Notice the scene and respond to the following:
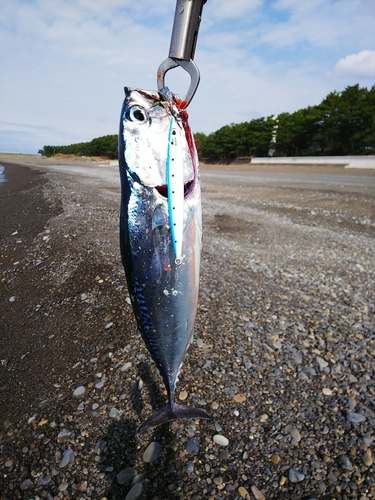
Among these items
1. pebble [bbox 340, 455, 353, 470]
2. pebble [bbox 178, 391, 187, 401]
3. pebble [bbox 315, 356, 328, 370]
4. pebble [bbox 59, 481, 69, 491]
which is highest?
pebble [bbox 315, 356, 328, 370]

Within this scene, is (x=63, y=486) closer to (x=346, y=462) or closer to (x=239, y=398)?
(x=239, y=398)

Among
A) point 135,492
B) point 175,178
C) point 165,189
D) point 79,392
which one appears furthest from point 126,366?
point 175,178

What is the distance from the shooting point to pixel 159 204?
1796 mm

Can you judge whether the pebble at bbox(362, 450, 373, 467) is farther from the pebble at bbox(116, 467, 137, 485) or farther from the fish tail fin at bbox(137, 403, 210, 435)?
the pebble at bbox(116, 467, 137, 485)

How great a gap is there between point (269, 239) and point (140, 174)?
23.8 ft

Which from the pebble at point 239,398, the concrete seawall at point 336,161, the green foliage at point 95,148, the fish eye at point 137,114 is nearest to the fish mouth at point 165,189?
the fish eye at point 137,114

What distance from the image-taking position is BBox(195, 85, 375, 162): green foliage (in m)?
44.2

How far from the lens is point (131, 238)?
187 centimetres

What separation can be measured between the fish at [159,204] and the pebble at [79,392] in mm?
1935

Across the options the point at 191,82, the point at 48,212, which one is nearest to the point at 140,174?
the point at 191,82

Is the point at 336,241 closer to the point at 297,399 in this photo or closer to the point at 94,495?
the point at 297,399

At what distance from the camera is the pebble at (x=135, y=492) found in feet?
8.06

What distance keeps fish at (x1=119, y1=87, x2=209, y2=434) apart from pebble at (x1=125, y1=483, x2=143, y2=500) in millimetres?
1522

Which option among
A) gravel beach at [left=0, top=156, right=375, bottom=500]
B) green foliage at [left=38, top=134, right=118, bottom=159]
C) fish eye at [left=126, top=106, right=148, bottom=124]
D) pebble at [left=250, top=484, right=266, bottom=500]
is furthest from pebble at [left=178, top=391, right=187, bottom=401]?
green foliage at [left=38, top=134, right=118, bottom=159]
